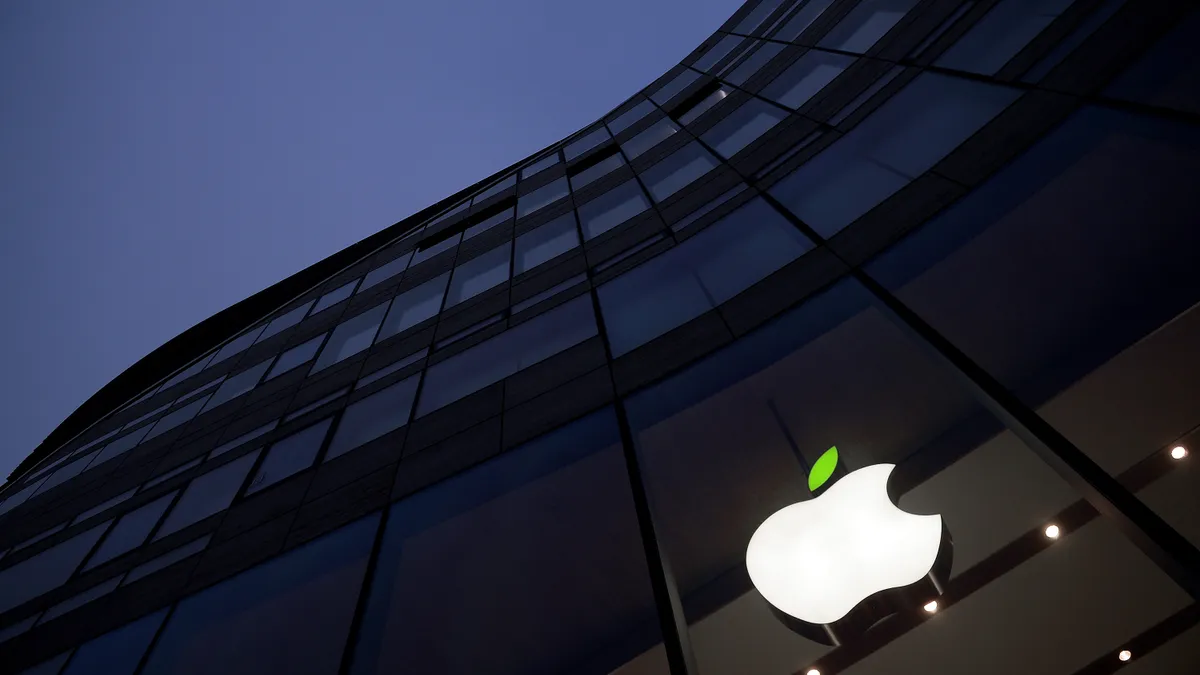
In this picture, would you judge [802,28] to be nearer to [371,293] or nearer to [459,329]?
[459,329]

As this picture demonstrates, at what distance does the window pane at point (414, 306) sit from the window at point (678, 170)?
450cm

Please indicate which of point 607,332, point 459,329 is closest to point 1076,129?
point 607,332

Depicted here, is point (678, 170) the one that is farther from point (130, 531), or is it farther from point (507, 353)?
point (130, 531)

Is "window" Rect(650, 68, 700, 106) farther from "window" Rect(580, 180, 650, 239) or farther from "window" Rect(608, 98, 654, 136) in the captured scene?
"window" Rect(580, 180, 650, 239)

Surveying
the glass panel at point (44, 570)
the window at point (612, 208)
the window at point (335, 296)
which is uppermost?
the window at point (335, 296)

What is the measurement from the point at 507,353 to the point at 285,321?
1117 cm

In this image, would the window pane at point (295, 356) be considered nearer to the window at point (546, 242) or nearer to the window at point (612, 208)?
the window at point (546, 242)

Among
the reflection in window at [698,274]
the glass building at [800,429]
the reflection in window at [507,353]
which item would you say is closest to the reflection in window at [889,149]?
the glass building at [800,429]

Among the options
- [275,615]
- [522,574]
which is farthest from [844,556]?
[275,615]

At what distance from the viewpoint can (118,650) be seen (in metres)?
7.74

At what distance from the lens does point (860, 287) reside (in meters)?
6.62

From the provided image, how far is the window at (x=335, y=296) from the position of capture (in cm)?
1706

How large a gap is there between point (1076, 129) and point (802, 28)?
9370 millimetres

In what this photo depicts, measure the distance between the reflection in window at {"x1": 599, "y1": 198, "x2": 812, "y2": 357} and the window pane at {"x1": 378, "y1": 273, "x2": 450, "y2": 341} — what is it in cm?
448
